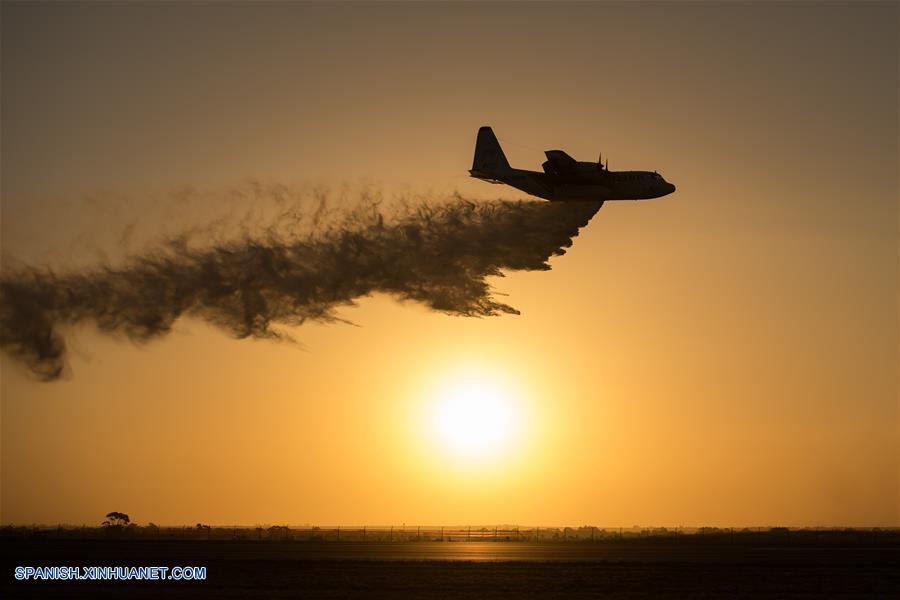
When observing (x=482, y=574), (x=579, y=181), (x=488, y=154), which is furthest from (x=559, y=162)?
(x=482, y=574)

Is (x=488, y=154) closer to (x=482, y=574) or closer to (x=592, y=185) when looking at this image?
(x=592, y=185)

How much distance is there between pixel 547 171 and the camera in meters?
71.6

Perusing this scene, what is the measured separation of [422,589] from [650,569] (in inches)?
648

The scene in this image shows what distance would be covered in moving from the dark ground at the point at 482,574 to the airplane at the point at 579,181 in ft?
77.4

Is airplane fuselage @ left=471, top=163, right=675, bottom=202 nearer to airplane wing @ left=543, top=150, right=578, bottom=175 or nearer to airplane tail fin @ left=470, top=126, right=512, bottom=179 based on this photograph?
airplane wing @ left=543, top=150, right=578, bottom=175

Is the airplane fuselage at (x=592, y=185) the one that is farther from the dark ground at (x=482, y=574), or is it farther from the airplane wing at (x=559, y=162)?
the dark ground at (x=482, y=574)

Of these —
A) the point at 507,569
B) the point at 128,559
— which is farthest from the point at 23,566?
the point at 507,569

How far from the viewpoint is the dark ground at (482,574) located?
47781mm

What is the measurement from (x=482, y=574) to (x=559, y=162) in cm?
2819

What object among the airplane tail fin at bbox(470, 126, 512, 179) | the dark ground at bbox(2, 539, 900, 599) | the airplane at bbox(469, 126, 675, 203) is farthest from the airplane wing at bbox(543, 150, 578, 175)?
the dark ground at bbox(2, 539, 900, 599)

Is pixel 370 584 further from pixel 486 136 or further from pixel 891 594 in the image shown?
pixel 486 136

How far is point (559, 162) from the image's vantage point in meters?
70.7

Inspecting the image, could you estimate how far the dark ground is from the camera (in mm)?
47781

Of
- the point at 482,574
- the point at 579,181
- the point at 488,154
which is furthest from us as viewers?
the point at 488,154
